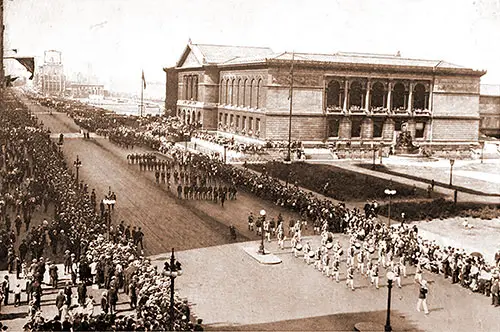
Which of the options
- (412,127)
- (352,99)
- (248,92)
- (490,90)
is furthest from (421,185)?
(490,90)

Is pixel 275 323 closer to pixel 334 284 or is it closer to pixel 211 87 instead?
pixel 334 284

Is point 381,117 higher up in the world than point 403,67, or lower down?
lower down

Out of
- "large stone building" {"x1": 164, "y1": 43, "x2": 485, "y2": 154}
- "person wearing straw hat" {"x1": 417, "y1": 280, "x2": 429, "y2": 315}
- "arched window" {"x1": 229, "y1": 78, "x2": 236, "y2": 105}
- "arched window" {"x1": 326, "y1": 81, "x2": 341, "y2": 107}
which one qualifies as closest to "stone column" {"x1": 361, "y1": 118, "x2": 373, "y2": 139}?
"large stone building" {"x1": 164, "y1": 43, "x2": 485, "y2": 154}

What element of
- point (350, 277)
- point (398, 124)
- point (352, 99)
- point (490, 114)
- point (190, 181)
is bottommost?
point (350, 277)

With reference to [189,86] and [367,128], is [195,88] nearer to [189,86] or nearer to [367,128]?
[189,86]

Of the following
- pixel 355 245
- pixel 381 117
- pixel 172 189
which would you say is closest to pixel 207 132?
pixel 381 117

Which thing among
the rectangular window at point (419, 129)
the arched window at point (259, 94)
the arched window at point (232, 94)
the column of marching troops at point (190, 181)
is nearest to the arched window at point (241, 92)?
the arched window at point (232, 94)
